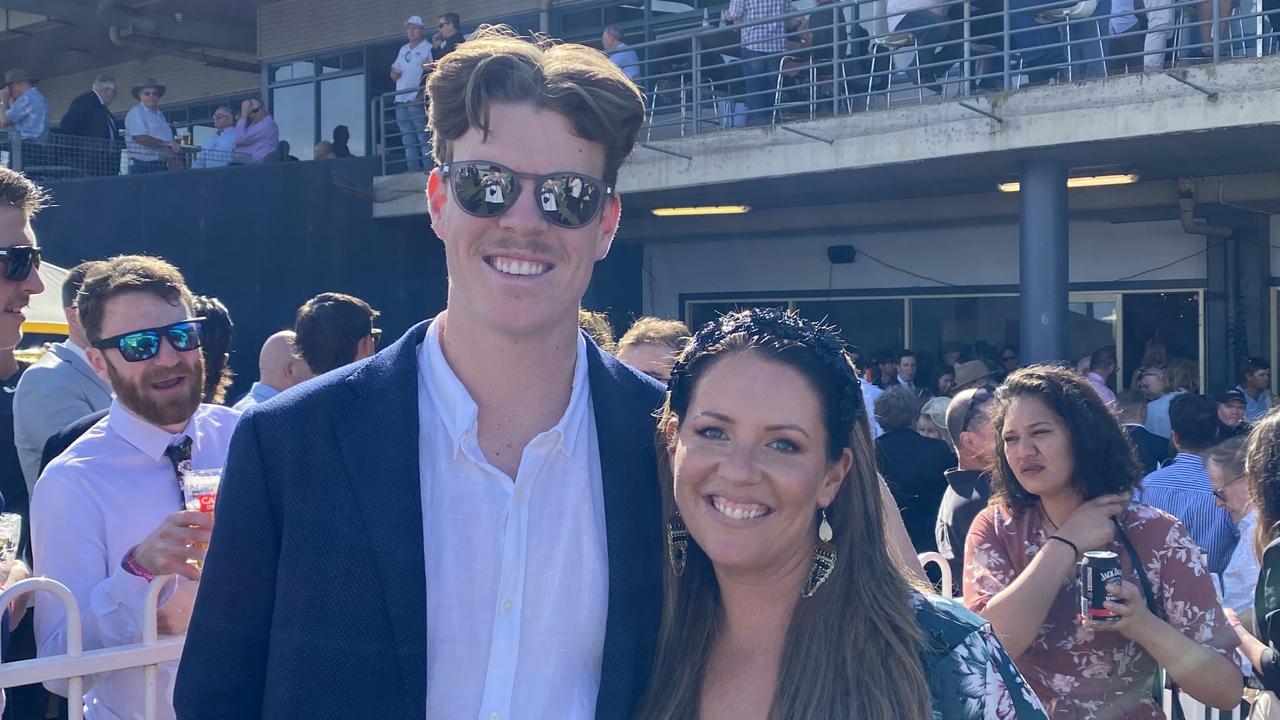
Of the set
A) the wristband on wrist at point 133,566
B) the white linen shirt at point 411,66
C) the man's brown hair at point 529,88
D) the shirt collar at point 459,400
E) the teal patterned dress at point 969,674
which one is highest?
the white linen shirt at point 411,66

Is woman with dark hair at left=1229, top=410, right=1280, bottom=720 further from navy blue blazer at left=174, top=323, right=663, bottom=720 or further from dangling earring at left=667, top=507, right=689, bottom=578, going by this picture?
navy blue blazer at left=174, top=323, right=663, bottom=720

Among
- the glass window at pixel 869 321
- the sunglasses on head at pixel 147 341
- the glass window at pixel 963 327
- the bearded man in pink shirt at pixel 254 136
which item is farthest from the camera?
the glass window at pixel 869 321

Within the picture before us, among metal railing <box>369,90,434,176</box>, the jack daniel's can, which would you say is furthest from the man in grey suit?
metal railing <box>369,90,434,176</box>

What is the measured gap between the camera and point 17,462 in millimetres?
4699

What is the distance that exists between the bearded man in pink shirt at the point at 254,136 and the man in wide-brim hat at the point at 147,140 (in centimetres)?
90

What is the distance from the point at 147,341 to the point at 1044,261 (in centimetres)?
1050

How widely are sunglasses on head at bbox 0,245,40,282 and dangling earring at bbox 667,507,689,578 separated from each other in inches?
97.0

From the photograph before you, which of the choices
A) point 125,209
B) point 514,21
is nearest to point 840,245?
point 514,21

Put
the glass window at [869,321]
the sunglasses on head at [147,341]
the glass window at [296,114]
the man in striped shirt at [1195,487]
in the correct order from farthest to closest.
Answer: the glass window at [296,114]
the glass window at [869,321]
the man in striped shirt at [1195,487]
the sunglasses on head at [147,341]

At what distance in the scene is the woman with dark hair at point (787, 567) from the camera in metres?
2.08

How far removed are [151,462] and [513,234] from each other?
1.59m

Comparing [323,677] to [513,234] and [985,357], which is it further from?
[985,357]

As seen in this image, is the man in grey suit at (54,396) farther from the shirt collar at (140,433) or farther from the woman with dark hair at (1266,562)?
the woman with dark hair at (1266,562)

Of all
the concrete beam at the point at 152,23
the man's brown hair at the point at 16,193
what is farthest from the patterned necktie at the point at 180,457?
the concrete beam at the point at 152,23
